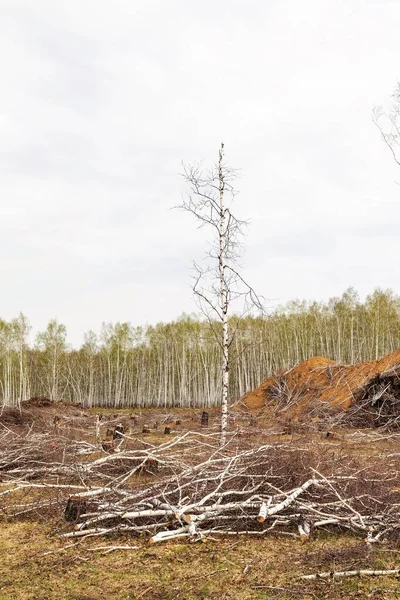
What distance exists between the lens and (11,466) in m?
10.5

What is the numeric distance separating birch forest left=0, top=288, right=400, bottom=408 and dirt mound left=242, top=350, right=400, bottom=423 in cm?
1605

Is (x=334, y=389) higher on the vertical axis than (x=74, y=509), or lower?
higher

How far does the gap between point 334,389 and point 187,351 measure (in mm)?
30484

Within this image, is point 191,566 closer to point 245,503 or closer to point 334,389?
point 245,503

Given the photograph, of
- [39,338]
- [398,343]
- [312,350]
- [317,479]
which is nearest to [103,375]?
[39,338]

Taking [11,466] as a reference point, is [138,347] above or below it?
above

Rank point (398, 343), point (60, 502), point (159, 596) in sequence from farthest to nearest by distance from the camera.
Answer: point (398, 343) < point (60, 502) < point (159, 596)

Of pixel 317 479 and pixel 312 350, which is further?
pixel 312 350

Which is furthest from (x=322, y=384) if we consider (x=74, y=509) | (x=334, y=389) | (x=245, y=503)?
(x=74, y=509)

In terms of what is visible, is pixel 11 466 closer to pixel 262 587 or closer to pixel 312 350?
pixel 262 587

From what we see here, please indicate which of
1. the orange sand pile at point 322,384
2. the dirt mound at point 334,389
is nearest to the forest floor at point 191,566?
the dirt mound at point 334,389

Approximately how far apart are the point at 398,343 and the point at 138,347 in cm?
2703

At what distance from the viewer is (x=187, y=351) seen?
176ft

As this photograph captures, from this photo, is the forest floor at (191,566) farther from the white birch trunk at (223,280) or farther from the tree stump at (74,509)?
the white birch trunk at (223,280)
